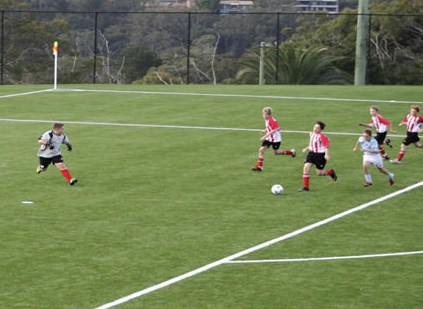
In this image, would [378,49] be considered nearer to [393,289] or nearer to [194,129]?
[194,129]

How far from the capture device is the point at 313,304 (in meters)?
14.6

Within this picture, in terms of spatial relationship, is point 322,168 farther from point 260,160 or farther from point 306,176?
point 260,160

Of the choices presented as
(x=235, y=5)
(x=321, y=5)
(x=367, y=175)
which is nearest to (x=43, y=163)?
(x=367, y=175)

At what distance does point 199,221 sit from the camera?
2012 centimetres

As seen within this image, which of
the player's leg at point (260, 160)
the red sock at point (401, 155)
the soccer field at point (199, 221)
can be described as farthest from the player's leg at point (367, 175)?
the red sock at point (401, 155)

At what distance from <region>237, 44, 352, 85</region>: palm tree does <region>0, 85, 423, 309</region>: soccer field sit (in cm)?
1758

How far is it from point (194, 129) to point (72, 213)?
1372 cm

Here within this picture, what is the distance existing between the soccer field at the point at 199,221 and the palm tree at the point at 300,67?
692 inches

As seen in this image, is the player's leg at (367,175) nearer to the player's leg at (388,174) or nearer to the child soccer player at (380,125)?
the player's leg at (388,174)

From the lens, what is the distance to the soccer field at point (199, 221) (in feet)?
49.9

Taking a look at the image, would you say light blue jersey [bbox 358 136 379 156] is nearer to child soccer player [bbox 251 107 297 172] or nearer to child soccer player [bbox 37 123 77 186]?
child soccer player [bbox 251 107 297 172]

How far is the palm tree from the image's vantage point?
54.3 meters

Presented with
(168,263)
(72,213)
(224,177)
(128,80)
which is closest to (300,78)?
(128,80)

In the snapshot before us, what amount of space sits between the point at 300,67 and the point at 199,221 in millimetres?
35249
